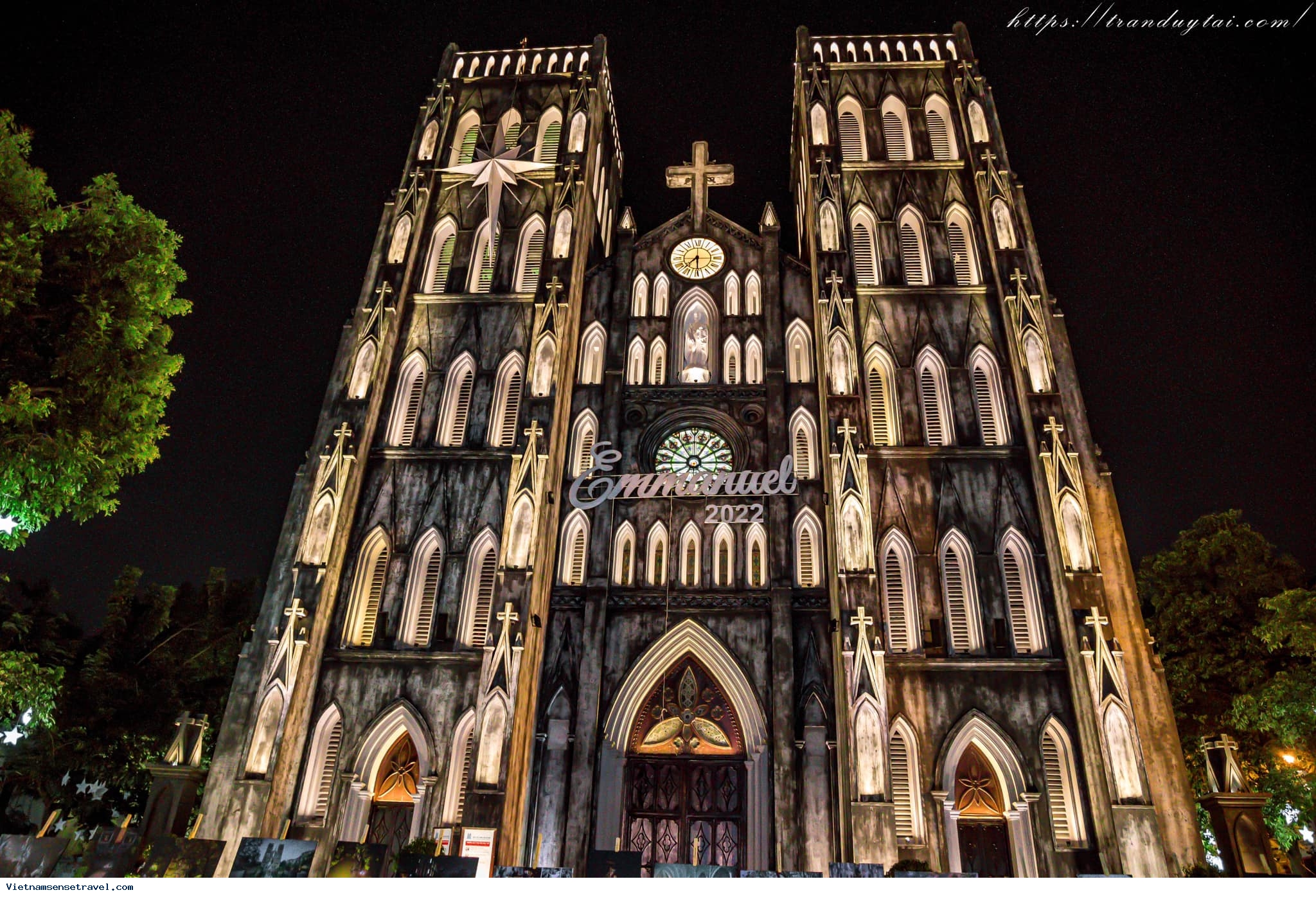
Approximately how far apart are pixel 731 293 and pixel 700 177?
3911 mm

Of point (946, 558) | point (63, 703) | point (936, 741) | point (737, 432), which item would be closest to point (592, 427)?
point (737, 432)

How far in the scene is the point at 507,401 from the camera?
21.7 metres

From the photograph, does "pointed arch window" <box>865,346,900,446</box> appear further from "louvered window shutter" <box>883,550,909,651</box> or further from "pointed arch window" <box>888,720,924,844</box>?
"pointed arch window" <box>888,720,924,844</box>

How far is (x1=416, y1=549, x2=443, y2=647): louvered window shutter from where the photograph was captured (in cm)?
1859

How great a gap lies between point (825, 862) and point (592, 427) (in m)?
10.5

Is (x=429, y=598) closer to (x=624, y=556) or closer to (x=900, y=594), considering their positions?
(x=624, y=556)

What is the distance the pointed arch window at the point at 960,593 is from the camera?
17.7 meters

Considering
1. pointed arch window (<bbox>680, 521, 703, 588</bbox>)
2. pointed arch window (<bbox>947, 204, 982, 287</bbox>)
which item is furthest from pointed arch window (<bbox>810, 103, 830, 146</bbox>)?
pointed arch window (<bbox>680, 521, 703, 588</bbox>)

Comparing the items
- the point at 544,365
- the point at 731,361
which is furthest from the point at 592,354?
the point at 731,361

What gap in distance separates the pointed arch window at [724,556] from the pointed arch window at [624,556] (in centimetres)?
176

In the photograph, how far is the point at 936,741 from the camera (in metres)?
16.7

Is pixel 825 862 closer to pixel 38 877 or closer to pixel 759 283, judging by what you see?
pixel 38 877

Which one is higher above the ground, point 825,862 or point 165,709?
point 165,709

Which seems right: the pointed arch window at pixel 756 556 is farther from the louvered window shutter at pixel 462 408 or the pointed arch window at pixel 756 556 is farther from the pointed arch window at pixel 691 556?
the louvered window shutter at pixel 462 408
